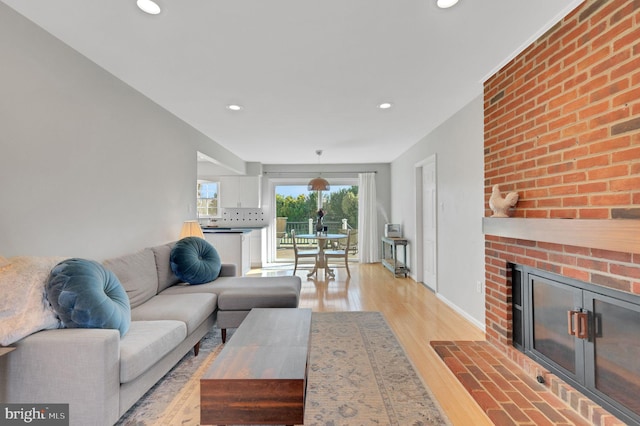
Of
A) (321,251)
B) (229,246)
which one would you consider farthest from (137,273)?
(321,251)

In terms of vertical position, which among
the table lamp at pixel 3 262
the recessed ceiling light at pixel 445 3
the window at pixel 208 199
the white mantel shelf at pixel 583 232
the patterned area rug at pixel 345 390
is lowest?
the patterned area rug at pixel 345 390

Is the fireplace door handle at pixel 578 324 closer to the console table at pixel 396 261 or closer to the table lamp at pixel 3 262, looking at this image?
the table lamp at pixel 3 262

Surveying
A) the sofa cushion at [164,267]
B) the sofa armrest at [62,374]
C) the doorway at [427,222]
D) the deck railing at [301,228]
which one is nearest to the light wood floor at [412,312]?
the doorway at [427,222]

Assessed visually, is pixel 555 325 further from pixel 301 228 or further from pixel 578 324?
pixel 301 228

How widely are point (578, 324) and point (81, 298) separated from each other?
285 cm

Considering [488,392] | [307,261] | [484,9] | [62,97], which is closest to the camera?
[484,9]

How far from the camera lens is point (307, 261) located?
7.28 metres

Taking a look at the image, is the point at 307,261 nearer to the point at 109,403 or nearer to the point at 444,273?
the point at 444,273

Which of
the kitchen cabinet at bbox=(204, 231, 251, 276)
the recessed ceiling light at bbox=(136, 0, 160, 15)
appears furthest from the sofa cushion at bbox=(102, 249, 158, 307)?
the kitchen cabinet at bbox=(204, 231, 251, 276)

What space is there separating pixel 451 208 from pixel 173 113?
3.64m

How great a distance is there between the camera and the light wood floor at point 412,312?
2033mm

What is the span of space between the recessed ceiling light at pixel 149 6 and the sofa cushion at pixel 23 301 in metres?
1.57

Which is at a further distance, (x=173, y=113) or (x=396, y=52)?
(x=173, y=113)

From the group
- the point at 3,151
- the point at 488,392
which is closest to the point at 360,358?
the point at 488,392
